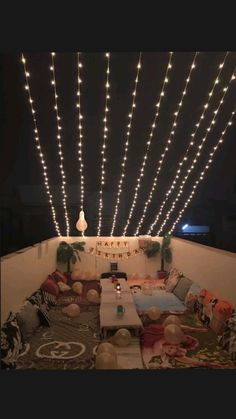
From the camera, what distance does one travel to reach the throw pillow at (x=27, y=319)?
345 cm

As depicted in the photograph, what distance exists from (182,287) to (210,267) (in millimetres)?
1109

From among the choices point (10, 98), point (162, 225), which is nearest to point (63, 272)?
point (162, 225)

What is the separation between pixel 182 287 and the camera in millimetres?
5535

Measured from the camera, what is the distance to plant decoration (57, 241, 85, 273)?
7.21 meters

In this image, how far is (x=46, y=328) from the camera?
3859 millimetres

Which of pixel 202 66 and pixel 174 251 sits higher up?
pixel 202 66

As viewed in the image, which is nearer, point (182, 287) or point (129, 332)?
point (129, 332)

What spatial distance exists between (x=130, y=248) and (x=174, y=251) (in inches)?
43.3

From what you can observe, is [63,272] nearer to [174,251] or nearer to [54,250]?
[54,250]

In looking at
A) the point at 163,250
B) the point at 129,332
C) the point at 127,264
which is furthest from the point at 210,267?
the point at 127,264

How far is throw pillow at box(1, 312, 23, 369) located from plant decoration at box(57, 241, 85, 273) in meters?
4.03

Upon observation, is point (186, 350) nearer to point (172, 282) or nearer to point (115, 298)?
point (115, 298)

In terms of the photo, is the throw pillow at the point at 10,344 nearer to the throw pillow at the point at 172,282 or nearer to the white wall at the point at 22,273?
the white wall at the point at 22,273

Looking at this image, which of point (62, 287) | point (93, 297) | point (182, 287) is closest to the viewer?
point (93, 297)
